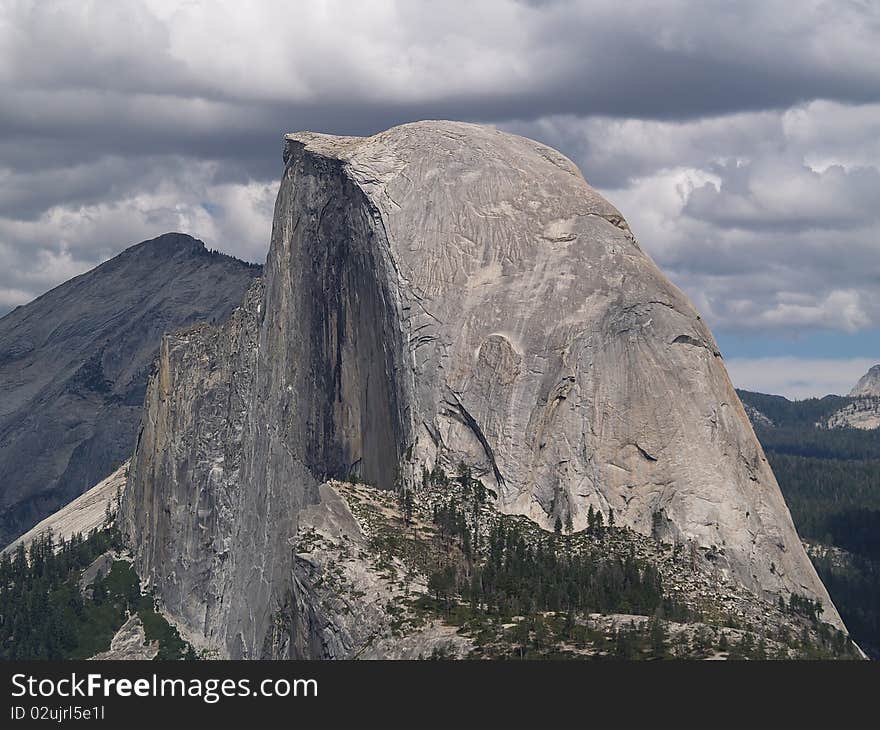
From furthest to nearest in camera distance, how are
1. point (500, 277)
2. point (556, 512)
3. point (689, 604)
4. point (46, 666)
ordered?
1. point (500, 277)
2. point (556, 512)
3. point (689, 604)
4. point (46, 666)

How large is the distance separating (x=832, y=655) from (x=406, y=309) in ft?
205

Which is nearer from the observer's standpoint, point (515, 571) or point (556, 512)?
point (515, 571)

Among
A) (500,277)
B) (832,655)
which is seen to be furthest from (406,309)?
(832,655)

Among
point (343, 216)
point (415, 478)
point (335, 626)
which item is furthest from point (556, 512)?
point (343, 216)

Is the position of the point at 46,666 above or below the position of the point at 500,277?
below

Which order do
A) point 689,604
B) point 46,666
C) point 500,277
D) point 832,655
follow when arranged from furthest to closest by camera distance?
1. point 500,277
2. point 689,604
3. point 832,655
4. point 46,666

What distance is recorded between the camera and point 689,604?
14312 cm

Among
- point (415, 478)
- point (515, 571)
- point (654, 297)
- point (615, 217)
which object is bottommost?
point (515, 571)

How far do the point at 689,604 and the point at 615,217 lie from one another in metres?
51.3

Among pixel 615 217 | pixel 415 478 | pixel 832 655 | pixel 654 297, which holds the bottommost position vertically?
pixel 832 655

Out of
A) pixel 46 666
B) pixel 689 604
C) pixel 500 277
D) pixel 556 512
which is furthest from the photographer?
pixel 500 277

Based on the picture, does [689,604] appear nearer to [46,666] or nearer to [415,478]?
[415,478]

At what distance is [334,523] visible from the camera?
5989 inches

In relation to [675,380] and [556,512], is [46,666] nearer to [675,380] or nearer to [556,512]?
[556,512]
